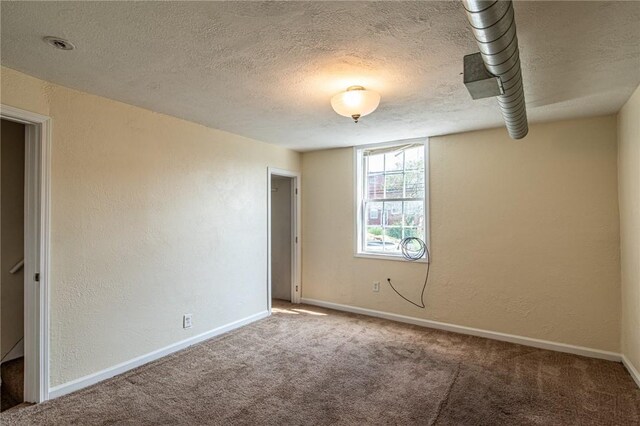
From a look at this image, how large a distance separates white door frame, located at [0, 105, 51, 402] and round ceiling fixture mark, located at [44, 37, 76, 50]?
2.48 ft

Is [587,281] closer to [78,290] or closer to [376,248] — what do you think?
[376,248]

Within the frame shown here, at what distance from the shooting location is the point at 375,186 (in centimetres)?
478

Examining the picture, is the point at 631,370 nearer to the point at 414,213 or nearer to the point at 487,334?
the point at 487,334

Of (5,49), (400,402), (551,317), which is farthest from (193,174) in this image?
(551,317)

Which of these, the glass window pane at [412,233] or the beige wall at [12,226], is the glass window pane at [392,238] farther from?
the beige wall at [12,226]

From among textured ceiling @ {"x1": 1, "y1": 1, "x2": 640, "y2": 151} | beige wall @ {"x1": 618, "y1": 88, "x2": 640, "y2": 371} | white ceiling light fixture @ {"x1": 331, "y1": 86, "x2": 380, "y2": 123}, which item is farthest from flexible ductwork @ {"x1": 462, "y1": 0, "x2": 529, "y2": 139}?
beige wall @ {"x1": 618, "y1": 88, "x2": 640, "y2": 371}

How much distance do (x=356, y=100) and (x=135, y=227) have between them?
2.26 m

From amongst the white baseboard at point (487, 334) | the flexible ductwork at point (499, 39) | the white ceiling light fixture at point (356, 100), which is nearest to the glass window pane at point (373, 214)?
the white baseboard at point (487, 334)

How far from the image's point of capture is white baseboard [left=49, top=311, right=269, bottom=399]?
259cm

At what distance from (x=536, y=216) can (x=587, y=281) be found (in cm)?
77

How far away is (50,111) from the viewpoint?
8.36 ft

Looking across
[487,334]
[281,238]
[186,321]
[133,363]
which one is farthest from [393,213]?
[133,363]

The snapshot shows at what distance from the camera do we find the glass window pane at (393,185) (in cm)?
457

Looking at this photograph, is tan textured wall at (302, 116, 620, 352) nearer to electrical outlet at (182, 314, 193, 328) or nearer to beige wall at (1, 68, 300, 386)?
beige wall at (1, 68, 300, 386)
